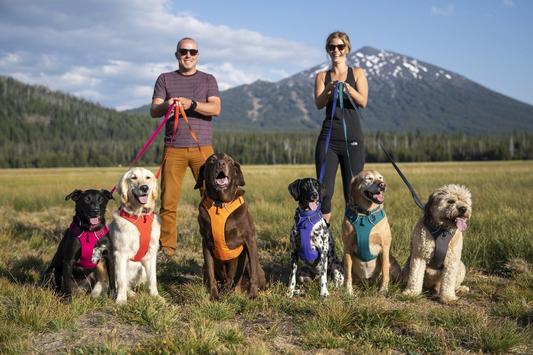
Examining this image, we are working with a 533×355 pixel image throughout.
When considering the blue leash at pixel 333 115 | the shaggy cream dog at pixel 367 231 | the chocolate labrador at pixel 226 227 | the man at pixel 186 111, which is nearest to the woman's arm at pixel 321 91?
the blue leash at pixel 333 115

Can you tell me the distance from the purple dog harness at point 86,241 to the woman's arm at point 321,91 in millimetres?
3433

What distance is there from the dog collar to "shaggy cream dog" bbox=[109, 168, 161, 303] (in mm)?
3373

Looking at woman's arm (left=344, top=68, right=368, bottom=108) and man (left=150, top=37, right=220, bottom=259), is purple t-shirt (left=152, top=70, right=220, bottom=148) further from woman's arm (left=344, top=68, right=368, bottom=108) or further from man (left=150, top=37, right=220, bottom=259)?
woman's arm (left=344, top=68, right=368, bottom=108)

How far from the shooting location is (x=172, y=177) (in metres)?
7.12

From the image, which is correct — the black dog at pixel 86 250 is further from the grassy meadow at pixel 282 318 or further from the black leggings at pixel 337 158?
the black leggings at pixel 337 158

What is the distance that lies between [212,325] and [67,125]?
172m

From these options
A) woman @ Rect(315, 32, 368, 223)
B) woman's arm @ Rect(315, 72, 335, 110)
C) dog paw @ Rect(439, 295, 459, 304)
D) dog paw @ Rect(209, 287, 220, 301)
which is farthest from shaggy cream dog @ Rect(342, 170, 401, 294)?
dog paw @ Rect(209, 287, 220, 301)

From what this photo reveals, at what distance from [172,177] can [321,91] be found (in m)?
2.72

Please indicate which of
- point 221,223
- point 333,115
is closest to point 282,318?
point 221,223

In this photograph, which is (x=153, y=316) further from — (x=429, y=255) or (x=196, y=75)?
(x=196, y=75)

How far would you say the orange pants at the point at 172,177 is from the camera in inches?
277

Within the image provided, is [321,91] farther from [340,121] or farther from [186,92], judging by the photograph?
[186,92]

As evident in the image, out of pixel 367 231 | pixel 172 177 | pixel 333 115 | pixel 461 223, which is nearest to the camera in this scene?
pixel 461 223

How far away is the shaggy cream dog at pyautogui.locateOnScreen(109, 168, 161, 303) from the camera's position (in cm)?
522
